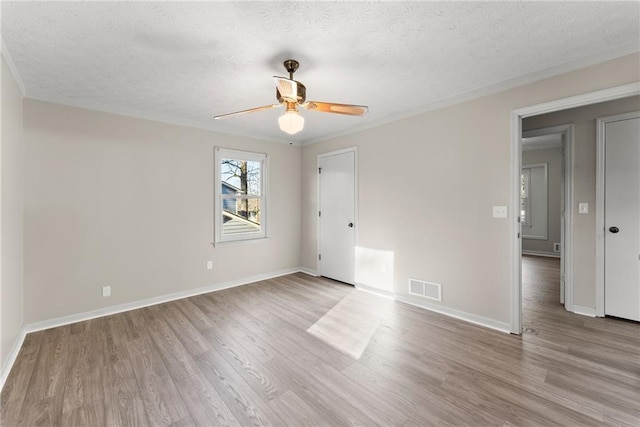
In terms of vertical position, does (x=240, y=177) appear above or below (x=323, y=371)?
above

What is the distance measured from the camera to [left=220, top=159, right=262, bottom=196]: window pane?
13.7 feet

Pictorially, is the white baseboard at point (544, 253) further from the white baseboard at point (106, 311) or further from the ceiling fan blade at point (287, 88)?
the ceiling fan blade at point (287, 88)

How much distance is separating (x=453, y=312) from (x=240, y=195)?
3320mm

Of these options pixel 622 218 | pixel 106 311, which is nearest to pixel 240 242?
pixel 106 311

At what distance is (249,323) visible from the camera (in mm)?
2920

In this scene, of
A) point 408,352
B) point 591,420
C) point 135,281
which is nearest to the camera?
point 591,420

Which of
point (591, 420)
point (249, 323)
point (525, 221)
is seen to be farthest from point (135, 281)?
point (525, 221)

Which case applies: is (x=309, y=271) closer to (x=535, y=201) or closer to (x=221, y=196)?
(x=221, y=196)

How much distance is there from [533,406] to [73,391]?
9.84 ft

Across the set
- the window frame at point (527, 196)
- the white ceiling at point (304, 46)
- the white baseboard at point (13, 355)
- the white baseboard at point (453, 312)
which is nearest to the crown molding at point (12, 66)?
the white ceiling at point (304, 46)

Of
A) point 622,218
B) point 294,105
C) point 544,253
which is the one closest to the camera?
point 294,105

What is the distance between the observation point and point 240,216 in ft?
14.3

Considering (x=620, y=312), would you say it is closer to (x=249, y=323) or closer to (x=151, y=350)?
(x=249, y=323)

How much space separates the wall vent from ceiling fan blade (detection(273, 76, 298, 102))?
2541 millimetres
